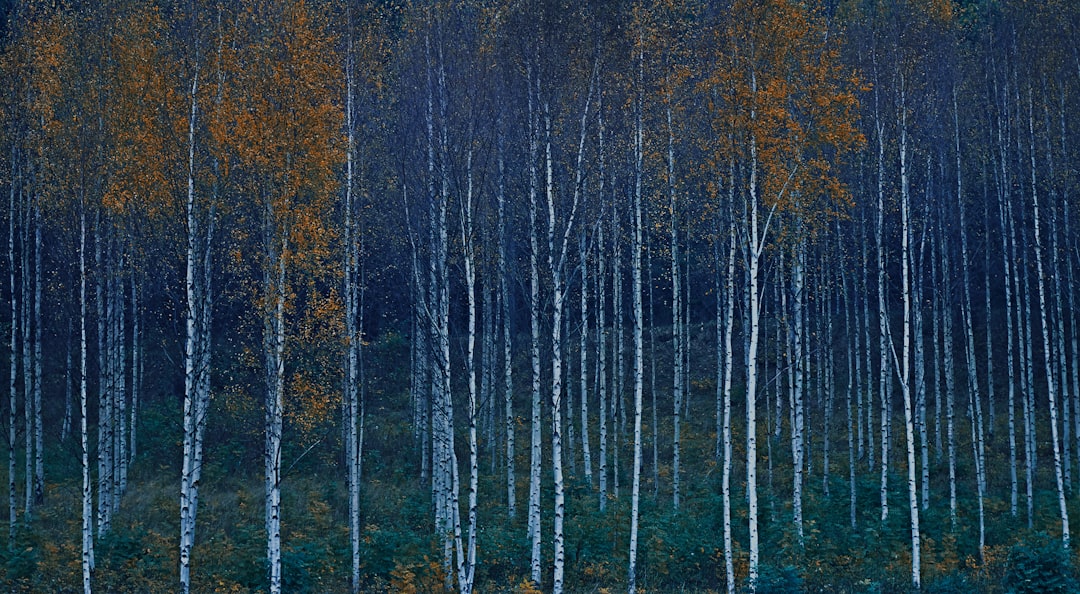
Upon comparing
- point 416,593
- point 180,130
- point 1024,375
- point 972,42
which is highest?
point 972,42

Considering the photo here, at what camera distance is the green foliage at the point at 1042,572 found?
16516mm

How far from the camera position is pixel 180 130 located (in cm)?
1719

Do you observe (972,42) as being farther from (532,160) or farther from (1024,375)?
(532,160)

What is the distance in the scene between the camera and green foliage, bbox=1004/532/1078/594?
1652 cm

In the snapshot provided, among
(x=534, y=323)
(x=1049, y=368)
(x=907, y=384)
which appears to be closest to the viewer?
(x=534, y=323)

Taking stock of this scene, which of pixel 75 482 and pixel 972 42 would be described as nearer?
pixel 75 482

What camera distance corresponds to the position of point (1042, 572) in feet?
54.6

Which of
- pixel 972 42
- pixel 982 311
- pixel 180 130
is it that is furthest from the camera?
pixel 982 311

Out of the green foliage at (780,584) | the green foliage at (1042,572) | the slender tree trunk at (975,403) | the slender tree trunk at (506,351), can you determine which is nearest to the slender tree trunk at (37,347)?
the slender tree trunk at (506,351)

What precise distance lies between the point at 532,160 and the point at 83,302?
9.18m

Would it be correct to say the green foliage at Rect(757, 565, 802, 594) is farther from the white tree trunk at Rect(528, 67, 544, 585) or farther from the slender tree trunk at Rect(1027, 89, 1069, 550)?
the slender tree trunk at Rect(1027, 89, 1069, 550)

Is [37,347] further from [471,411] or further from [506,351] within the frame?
[471,411]

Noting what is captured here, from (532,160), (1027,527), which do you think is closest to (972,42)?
(1027,527)

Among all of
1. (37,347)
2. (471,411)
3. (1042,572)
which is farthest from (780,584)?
(37,347)
